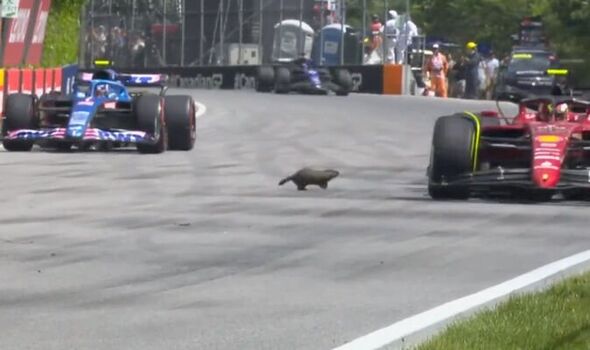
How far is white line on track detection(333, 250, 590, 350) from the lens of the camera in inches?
312

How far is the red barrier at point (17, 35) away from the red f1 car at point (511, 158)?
15.5 meters

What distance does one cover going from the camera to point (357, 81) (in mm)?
48469

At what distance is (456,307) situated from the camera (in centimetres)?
900

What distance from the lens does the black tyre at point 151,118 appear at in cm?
2147

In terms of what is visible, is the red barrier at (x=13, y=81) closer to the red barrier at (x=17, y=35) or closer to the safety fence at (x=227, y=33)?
the red barrier at (x=17, y=35)

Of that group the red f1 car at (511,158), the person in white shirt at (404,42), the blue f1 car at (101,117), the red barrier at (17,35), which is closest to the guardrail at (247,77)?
the person in white shirt at (404,42)

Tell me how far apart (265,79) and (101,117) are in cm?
2365

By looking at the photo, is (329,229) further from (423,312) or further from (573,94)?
(573,94)

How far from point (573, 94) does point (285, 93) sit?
85.3 feet

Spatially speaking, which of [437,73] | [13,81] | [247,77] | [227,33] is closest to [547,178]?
[13,81]

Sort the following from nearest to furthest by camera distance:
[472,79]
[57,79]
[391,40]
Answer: [57,79] → [391,40] → [472,79]

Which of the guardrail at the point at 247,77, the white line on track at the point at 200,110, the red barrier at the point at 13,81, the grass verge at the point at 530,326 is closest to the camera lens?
the grass verge at the point at 530,326

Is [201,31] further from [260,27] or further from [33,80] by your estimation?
[33,80]

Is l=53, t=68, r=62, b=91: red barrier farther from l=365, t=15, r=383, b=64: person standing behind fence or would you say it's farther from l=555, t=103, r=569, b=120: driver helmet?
l=365, t=15, r=383, b=64: person standing behind fence
